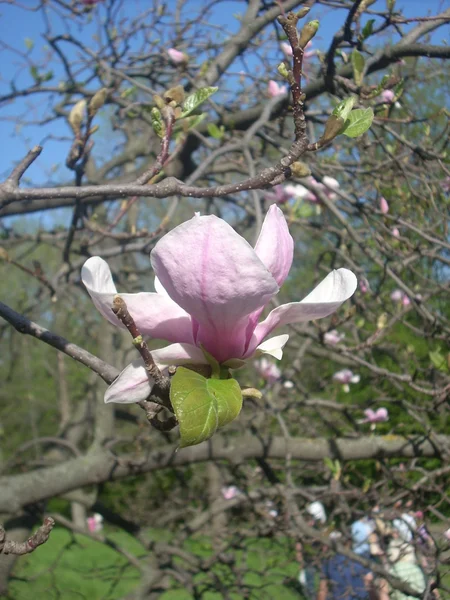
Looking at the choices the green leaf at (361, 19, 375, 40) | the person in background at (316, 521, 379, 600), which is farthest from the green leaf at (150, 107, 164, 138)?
the person in background at (316, 521, 379, 600)

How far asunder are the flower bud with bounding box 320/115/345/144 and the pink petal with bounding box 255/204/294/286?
0.58 ft

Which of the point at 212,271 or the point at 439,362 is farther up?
the point at 212,271

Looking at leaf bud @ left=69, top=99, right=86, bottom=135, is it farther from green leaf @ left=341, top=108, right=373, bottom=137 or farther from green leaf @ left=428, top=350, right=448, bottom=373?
green leaf @ left=428, top=350, right=448, bottom=373

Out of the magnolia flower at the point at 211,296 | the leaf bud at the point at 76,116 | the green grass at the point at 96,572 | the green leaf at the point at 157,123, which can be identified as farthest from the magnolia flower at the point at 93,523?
the magnolia flower at the point at 211,296

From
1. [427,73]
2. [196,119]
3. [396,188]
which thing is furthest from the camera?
[427,73]

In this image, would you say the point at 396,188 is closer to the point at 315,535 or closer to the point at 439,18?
the point at 439,18

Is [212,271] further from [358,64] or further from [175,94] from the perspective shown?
[358,64]

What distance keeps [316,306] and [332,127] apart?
0.96ft

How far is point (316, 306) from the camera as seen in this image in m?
0.68

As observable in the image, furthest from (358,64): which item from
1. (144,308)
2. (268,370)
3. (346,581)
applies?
(268,370)

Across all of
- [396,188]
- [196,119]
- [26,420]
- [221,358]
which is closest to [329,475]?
[396,188]

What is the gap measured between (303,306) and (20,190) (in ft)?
1.40

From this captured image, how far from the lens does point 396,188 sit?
2393 mm

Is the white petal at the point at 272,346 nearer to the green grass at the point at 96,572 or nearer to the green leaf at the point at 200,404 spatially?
the green leaf at the point at 200,404
